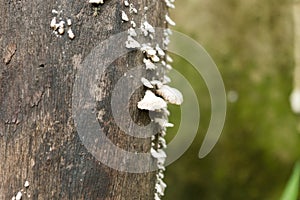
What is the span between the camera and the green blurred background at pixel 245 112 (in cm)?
307

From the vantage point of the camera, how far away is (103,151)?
110 centimetres

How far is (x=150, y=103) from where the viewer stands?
3.68 ft

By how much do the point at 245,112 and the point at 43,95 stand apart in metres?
2.17

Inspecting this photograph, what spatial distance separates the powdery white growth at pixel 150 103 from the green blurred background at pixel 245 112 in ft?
6.21

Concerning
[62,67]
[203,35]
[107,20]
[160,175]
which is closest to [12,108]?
[62,67]

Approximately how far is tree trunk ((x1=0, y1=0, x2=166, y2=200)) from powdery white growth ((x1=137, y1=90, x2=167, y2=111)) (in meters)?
0.07

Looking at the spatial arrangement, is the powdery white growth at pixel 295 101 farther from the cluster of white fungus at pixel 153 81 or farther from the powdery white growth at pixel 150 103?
the powdery white growth at pixel 150 103

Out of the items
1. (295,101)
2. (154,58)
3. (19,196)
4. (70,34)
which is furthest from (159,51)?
(295,101)

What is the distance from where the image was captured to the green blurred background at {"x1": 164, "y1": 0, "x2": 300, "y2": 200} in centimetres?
307

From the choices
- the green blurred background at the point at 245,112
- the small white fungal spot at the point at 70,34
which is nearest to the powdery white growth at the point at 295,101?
the green blurred background at the point at 245,112

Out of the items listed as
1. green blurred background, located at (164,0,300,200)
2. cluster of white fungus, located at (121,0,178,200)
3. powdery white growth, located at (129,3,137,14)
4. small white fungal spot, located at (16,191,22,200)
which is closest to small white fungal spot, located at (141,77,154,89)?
cluster of white fungus, located at (121,0,178,200)

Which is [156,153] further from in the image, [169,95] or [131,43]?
[131,43]

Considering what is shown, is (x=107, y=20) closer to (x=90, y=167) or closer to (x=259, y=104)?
(x=90, y=167)

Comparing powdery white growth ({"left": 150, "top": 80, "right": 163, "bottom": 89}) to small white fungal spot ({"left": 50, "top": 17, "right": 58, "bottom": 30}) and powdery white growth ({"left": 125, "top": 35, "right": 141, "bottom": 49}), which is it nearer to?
powdery white growth ({"left": 125, "top": 35, "right": 141, "bottom": 49})
